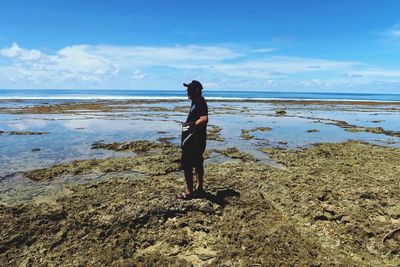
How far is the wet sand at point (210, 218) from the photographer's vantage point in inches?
224

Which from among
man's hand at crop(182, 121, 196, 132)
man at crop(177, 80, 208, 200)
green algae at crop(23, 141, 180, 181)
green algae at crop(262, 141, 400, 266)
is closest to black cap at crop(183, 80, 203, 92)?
man at crop(177, 80, 208, 200)

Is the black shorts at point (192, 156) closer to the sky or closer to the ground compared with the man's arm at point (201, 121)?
closer to the ground

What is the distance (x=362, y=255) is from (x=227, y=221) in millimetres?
2482

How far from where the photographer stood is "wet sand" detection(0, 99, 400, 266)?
568 centimetres

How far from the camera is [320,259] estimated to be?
18.3ft

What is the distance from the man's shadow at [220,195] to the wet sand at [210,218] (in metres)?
0.03

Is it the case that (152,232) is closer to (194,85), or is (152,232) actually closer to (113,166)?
(194,85)

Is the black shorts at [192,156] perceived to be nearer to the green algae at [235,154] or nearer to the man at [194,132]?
the man at [194,132]

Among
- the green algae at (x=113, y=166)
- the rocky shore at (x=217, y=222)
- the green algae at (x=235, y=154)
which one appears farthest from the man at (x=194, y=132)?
the green algae at (x=235, y=154)

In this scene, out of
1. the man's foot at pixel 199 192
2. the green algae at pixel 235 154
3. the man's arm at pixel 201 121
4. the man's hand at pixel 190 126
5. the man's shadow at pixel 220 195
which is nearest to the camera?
the man's arm at pixel 201 121

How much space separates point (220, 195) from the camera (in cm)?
831

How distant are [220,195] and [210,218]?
1382 mm

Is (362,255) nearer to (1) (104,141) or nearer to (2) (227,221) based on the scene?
(2) (227,221)

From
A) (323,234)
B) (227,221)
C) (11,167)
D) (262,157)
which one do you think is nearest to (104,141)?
(11,167)
